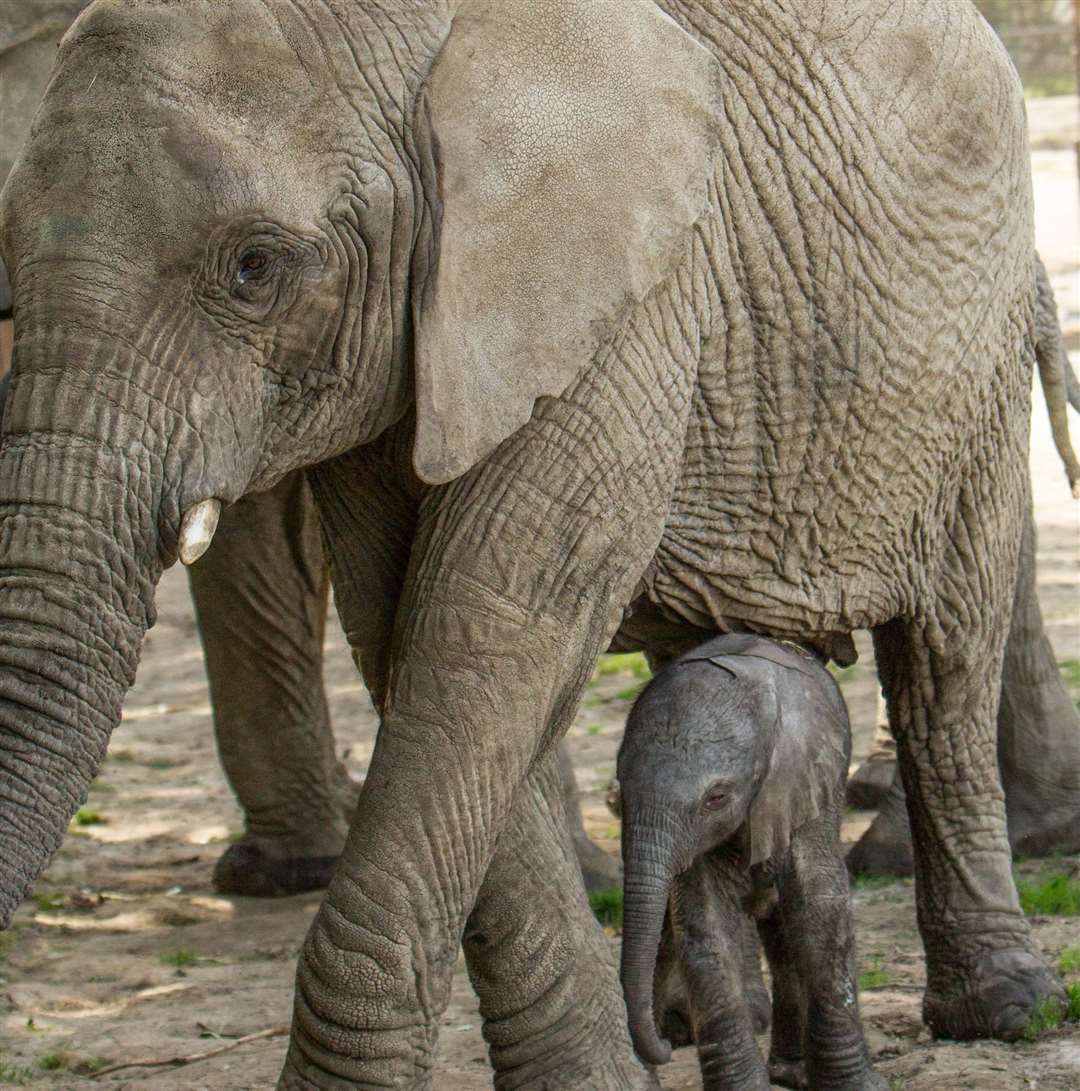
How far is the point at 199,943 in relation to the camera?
23.1ft

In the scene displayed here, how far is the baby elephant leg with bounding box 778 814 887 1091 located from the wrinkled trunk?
5.56 feet

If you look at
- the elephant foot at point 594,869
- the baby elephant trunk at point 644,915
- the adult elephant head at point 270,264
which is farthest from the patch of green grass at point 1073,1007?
the adult elephant head at point 270,264

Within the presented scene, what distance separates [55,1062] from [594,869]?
1866 mm

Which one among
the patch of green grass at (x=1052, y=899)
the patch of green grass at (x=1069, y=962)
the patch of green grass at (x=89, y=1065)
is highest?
the patch of green grass at (x=89, y=1065)

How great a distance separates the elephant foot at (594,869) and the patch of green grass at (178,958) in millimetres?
1173

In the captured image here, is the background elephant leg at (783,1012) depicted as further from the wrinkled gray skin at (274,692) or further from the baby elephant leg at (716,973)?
the wrinkled gray skin at (274,692)

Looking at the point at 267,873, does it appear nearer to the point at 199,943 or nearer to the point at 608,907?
the point at 199,943

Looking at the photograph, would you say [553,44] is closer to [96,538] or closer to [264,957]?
[96,538]

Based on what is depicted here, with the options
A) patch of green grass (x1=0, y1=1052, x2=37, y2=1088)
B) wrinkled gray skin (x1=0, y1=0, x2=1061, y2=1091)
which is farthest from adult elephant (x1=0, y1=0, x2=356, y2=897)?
wrinkled gray skin (x1=0, y1=0, x2=1061, y2=1091)

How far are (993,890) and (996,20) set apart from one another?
71.9ft

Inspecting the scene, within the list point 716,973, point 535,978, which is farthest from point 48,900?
point 716,973

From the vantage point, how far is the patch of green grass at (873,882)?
702 centimetres

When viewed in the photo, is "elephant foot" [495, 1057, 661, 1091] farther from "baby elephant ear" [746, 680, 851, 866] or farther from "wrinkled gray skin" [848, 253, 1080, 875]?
"wrinkled gray skin" [848, 253, 1080, 875]

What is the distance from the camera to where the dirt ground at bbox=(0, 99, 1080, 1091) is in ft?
18.6
